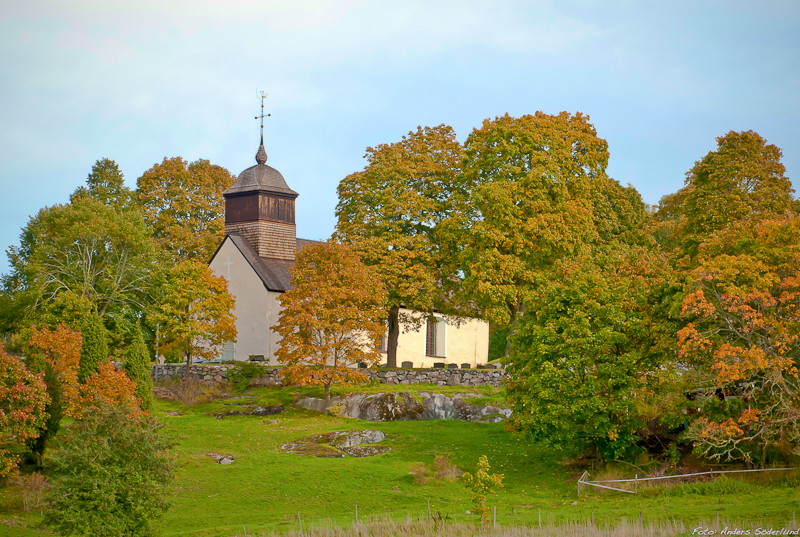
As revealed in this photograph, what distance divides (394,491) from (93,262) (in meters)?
26.4

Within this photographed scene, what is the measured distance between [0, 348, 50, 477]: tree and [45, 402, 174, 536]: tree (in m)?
3.07

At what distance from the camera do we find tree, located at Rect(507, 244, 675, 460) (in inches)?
876

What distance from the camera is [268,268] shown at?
43.6 metres

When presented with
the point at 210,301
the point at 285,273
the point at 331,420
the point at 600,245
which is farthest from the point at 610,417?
the point at 285,273

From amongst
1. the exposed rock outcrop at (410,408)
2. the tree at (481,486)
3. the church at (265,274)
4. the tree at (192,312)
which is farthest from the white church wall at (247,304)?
the tree at (481,486)

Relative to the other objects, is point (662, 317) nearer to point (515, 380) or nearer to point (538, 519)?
point (515, 380)

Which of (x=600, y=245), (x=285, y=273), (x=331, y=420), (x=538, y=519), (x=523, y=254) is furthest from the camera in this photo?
(x=285, y=273)

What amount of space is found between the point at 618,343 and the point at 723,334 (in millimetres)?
3212

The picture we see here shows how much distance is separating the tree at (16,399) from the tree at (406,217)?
18665 mm

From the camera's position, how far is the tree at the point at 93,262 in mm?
38406

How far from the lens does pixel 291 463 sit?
25.1m

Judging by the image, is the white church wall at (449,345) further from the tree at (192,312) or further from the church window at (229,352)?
the tree at (192,312)

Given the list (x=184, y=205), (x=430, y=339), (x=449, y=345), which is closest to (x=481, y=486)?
(x=430, y=339)

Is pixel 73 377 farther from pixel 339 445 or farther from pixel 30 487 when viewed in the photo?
pixel 339 445
